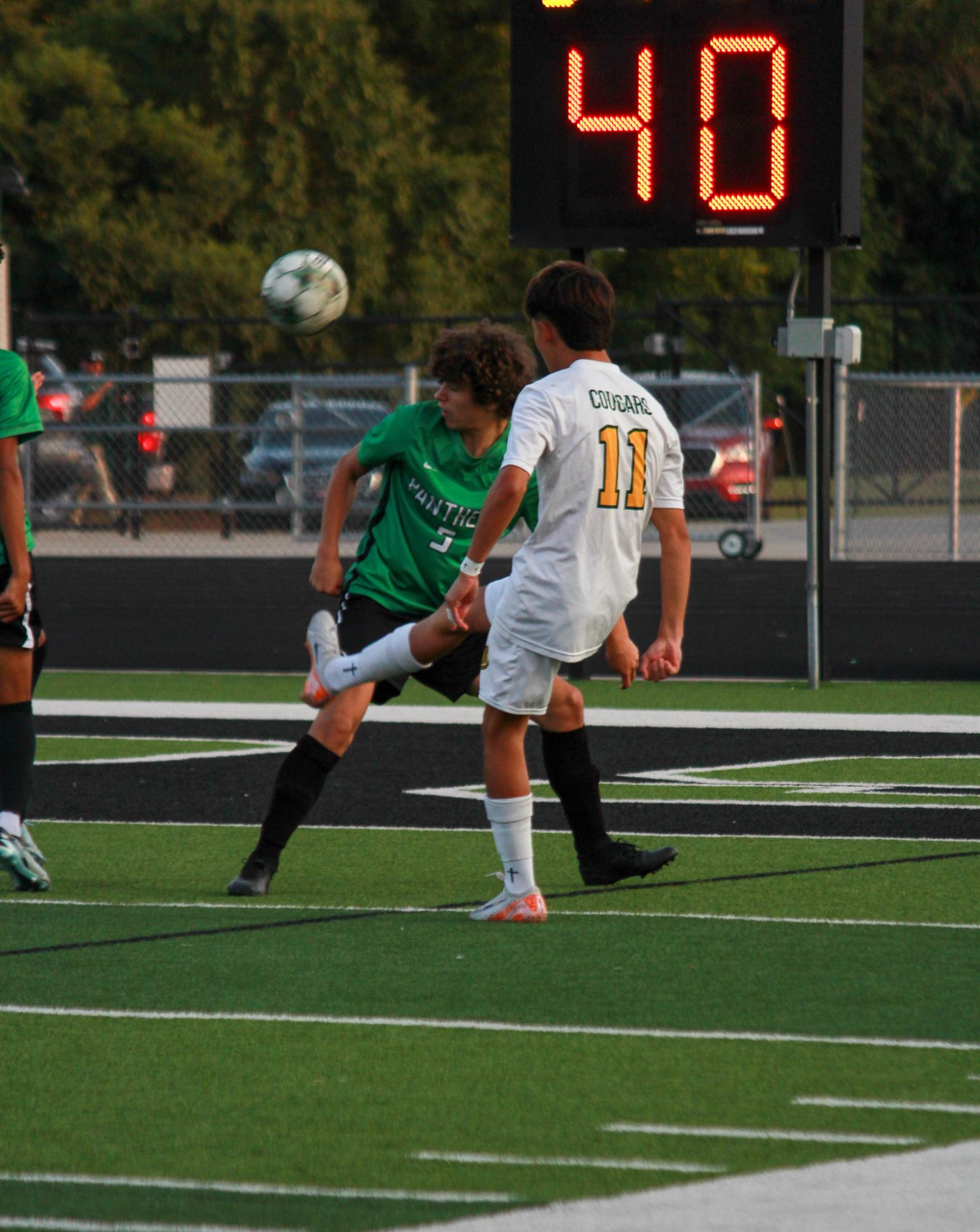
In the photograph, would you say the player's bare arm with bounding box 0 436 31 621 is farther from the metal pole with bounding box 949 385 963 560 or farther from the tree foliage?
the tree foliage

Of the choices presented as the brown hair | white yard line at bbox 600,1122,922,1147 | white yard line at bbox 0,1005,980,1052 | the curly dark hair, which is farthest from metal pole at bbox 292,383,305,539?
white yard line at bbox 600,1122,922,1147

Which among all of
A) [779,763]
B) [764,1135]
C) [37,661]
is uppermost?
[37,661]

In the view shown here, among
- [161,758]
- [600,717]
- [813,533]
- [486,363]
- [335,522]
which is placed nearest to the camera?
[486,363]

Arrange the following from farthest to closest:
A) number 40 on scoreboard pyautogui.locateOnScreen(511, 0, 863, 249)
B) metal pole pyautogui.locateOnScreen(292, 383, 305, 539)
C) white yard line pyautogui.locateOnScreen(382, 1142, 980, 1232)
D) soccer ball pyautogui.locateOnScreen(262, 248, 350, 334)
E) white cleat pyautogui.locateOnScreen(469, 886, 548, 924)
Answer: metal pole pyautogui.locateOnScreen(292, 383, 305, 539) → soccer ball pyautogui.locateOnScreen(262, 248, 350, 334) → number 40 on scoreboard pyautogui.locateOnScreen(511, 0, 863, 249) → white cleat pyautogui.locateOnScreen(469, 886, 548, 924) → white yard line pyautogui.locateOnScreen(382, 1142, 980, 1232)

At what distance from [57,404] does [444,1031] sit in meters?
16.9

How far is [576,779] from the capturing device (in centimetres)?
721

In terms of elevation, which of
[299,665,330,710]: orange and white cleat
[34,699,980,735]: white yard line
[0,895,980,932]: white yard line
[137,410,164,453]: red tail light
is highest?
[299,665,330,710]: orange and white cleat

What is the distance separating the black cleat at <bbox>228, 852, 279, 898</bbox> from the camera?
23.9 ft

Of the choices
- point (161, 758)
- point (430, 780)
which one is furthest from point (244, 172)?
point (430, 780)

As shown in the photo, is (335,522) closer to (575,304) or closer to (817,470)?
(575,304)

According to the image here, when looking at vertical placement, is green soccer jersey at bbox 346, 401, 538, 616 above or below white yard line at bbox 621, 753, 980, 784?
above

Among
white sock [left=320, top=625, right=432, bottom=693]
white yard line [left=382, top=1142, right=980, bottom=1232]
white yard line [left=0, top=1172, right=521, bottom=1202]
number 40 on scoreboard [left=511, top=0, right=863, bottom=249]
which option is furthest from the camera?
number 40 on scoreboard [left=511, top=0, right=863, bottom=249]

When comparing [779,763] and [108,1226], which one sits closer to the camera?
[108,1226]

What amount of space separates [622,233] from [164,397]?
6771 mm
